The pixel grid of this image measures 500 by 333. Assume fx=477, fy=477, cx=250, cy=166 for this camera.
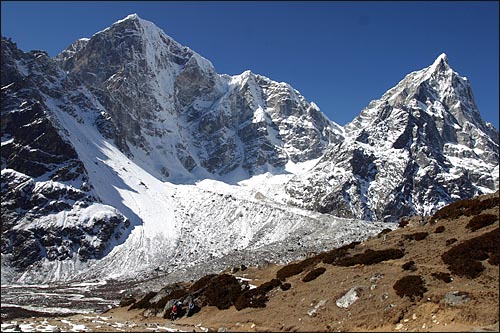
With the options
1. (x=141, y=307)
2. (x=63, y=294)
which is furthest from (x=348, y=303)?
(x=63, y=294)

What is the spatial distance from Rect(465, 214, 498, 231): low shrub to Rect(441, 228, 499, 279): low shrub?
4621 mm

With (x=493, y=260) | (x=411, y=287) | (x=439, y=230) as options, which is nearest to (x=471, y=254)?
(x=493, y=260)

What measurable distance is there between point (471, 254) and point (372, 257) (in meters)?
10.4

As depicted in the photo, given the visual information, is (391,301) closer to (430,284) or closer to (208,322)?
(430,284)

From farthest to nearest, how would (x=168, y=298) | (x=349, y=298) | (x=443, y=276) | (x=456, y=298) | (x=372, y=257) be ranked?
(x=168, y=298), (x=372, y=257), (x=349, y=298), (x=443, y=276), (x=456, y=298)

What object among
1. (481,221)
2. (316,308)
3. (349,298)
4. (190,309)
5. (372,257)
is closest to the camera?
(349,298)

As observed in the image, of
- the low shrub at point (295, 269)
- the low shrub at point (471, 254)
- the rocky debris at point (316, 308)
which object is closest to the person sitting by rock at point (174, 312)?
the low shrub at point (295, 269)

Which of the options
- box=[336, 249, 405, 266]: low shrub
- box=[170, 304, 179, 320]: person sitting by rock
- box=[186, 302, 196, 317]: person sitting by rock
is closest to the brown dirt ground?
box=[336, 249, 405, 266]: low shrub

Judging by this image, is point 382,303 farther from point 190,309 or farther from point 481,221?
point 190,309

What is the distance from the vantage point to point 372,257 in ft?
156

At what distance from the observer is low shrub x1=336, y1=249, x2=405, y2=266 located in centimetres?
4662

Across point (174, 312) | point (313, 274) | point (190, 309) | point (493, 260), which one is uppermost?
point (493, 260)

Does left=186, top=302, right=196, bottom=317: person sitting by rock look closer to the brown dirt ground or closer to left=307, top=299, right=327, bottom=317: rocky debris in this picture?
the brown dirt ground

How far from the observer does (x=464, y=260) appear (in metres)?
38.2
